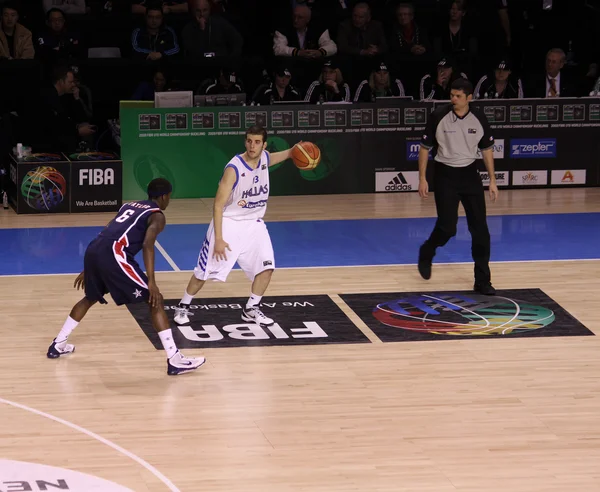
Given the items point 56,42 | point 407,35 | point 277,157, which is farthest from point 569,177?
point 277,157

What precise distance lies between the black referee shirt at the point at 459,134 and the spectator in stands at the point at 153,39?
7.75 m

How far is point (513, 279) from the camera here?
1330cm

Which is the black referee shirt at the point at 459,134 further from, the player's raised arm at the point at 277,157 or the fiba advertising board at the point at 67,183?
the fiba advertising board at the point at 67,183

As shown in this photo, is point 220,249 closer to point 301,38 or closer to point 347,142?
point 347,142

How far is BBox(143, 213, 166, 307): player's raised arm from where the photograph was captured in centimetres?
948

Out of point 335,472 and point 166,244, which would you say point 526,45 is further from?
point 335,472

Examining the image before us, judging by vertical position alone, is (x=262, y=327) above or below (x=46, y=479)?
below

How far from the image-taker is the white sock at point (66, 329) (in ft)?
33.7

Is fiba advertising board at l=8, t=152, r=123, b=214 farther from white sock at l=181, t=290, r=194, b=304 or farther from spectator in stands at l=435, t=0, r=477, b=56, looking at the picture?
spectator in stands at l=435, t=0, r=477, b=56

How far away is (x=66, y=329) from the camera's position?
1033cm

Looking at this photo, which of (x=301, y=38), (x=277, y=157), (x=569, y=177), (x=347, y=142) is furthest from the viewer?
(x=301, y=38)

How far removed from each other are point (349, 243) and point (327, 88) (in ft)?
13.6

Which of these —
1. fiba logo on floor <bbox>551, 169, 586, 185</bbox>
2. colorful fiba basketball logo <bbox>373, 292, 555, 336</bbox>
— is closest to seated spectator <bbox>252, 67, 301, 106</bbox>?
fiba logo on floor <bbox>551, 169, 586, 185</bbox>

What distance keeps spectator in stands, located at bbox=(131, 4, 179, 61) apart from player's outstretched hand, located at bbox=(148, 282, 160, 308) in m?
10.00
